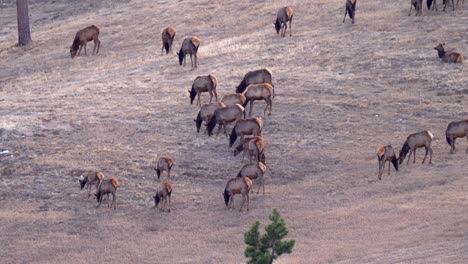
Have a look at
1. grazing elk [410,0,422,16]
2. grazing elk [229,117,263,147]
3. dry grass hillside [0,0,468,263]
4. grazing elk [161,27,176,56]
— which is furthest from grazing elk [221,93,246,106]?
grazing elk [410,0,422,16]

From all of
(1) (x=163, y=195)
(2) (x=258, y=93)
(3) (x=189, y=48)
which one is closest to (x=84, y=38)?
(3) (x=189, y=48)

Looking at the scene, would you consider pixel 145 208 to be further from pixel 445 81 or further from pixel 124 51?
pixel 124 51

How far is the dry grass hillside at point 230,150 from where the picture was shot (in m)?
25.4

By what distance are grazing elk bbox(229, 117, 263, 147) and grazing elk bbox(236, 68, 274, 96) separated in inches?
174

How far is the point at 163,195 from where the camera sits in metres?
27.2

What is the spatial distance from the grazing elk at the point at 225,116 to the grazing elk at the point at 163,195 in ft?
16.5

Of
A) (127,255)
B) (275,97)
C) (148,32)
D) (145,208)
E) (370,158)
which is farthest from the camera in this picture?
(148,32)

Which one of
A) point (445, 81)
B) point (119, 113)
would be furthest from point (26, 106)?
point (445, 81)

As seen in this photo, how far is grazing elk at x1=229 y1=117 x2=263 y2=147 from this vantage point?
31.1m

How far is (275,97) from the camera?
3534cm

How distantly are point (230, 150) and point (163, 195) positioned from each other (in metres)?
4.46

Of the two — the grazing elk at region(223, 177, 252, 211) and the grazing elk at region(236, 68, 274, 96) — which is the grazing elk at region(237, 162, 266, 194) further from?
the grazing elk at region(236, 68, 274, 96)

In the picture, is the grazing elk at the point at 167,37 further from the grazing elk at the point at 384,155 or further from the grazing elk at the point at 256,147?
the grazing elk at the point at 384,155

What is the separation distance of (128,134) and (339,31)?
13.6m
